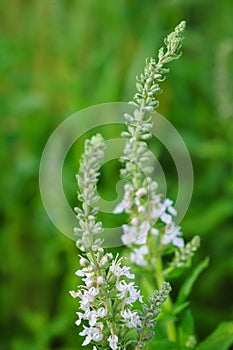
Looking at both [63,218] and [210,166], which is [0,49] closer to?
[63,218]

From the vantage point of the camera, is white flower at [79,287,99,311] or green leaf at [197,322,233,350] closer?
white flower at [79,287,99,311]

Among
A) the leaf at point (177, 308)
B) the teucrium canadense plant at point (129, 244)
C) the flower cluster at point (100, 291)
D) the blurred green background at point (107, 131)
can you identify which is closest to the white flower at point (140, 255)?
the teucrium canadense plant at point (129, 244)

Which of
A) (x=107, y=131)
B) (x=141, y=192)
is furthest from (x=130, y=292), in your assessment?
(x=107, y=131)

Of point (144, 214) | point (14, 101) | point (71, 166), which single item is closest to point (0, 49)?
point (14, 101)

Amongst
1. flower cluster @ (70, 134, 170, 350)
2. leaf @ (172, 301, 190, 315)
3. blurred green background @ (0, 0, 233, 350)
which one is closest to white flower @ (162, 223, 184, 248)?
leaf @ (172, 301, 190, 315)

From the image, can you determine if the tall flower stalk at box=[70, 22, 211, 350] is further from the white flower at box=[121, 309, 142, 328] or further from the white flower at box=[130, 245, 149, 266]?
the white flower at box=[130, 245, 149, 266]

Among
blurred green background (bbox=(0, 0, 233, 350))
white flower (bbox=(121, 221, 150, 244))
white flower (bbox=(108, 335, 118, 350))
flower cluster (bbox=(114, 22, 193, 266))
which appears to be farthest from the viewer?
blurred green background (bbox=(0, 0, 233, 350))
